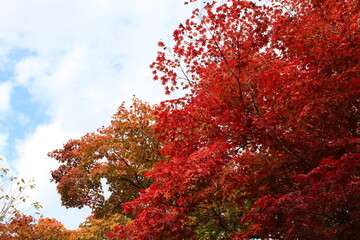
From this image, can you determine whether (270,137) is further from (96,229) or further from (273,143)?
(96,229)

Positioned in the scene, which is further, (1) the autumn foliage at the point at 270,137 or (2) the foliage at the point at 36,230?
(2) the foliage at the point at 36,230

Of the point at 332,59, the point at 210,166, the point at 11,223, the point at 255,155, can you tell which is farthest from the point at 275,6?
the point at 11,223

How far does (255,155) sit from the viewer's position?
628 centimetres

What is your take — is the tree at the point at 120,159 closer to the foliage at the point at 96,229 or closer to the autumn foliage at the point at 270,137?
the foliage at the point at 96,229

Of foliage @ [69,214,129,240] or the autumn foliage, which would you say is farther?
foliage @ [69,214,129,240]

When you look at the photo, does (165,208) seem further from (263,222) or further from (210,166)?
(263,222)

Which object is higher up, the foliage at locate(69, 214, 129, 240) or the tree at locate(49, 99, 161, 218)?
the tree at locate(49, 99, 161, 218)

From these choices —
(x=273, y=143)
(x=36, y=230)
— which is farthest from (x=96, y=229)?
(x=273, y=143)

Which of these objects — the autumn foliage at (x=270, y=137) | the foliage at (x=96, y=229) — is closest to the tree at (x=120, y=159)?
the foliage at (x=96, y=229)

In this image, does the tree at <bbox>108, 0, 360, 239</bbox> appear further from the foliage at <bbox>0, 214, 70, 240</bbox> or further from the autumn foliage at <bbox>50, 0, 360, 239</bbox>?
the foliage at <bbox>0, 214, 70, 240</bbox>

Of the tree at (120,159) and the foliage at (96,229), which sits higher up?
the tree at (120,159)

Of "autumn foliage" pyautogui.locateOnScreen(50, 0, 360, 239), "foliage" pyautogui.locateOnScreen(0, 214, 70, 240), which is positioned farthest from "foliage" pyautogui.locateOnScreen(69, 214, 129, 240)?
"autumn foliage" pyautogui.locateOnScreen(50, 0, 360, 239)

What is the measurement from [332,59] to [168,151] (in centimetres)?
443

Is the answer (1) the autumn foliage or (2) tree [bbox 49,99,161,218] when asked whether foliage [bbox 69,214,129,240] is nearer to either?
(2) tree [bbox 49,99,161,218]
